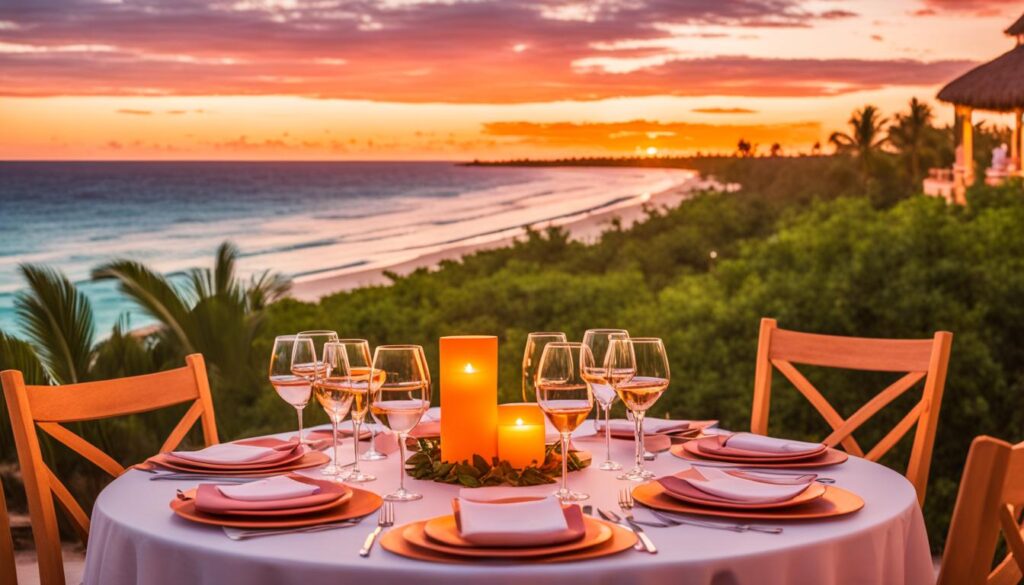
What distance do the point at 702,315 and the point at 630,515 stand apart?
24.8 feet

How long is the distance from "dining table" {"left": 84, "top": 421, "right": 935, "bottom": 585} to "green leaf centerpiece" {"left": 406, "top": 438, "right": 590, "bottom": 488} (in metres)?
0.04

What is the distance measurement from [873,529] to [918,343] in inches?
60.7

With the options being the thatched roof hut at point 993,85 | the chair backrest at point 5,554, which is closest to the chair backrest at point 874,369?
the chair backrest at point 5,554

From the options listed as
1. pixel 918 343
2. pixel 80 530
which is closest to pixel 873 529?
pixel 918 343

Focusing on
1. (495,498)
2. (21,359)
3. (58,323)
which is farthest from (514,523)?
(58,323)

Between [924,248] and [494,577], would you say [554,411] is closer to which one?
[494,577]

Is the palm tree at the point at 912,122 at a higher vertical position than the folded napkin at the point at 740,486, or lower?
higher

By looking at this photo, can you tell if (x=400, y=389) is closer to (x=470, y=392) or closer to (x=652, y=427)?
(x=470, y=392)

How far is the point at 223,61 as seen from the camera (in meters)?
14.2

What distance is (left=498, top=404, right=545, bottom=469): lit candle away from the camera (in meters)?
2.69

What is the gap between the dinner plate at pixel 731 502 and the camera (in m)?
2.32

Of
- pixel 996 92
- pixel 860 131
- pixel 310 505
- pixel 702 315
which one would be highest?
pixel 996 92

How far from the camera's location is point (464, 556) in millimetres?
2023

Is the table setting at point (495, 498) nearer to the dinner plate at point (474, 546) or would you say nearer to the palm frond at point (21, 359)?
the dinner plate at point (474, 546)
